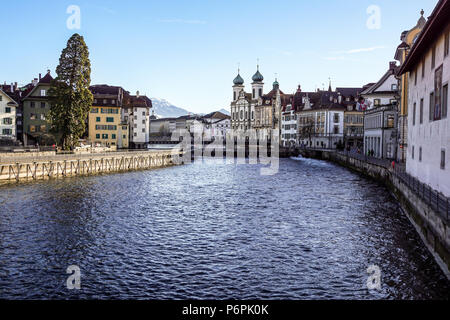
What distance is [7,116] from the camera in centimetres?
8550

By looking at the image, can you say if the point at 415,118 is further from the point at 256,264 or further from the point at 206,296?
the point at 206,296

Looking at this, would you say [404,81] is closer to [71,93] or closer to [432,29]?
[432,29]

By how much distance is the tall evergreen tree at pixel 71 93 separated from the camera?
62.6 meters

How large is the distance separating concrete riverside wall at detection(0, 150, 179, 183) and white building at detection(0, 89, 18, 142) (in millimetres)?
27713

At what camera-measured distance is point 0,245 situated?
20906 millimetres

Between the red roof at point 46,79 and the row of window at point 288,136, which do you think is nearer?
the red roof at point 46,79

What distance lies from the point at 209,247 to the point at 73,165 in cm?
3824

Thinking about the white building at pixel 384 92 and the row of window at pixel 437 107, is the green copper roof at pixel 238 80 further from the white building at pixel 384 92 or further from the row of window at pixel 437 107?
the row of window at pixel 437 107

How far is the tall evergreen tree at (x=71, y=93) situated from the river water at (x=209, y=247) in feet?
82.7

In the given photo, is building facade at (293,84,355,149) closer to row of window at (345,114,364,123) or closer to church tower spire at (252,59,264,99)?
row of window at (345,114,364,123)

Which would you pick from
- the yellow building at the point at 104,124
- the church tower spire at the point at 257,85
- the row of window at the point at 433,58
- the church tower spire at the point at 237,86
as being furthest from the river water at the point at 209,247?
the church tower spire at the point at 237,86

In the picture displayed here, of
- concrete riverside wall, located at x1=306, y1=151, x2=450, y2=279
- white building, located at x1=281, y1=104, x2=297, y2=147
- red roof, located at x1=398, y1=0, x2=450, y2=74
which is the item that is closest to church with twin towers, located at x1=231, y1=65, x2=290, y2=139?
white building, located at x1=281, y1=104, x2=297, y2=147

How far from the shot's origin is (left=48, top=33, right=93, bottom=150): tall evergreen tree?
205 ft
